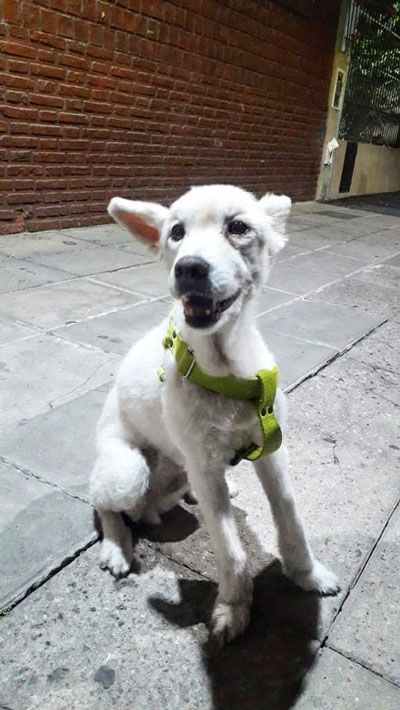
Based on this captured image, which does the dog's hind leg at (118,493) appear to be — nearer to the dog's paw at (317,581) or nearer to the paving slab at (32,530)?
the paving slab at (32,530)

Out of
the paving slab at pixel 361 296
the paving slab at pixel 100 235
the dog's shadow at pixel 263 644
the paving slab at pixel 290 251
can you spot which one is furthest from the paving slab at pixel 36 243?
the dog's shadow at pixel 263 644

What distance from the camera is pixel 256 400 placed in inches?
71.2

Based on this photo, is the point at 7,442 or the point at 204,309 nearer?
the point at 204,309

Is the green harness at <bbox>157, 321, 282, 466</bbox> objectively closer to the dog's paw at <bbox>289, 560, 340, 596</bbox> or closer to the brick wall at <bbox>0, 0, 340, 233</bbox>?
the dog's paw at <bbox>289, 560, 340, 596</bbox>

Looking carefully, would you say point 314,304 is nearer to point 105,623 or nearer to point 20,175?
point 20,175

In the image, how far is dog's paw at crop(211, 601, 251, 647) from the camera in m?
1.75

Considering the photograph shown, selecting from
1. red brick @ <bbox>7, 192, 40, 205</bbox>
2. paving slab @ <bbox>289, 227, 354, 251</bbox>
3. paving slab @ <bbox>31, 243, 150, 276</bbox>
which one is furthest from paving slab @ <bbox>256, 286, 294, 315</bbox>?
red brick @ <bbox>7, 192, 40, 205</bbox>

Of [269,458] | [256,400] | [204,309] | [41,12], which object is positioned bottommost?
[269,458]

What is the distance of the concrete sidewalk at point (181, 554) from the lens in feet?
5.32

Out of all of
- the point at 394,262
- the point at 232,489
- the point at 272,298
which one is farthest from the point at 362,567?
the point at 394,262

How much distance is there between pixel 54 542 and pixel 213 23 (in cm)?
793

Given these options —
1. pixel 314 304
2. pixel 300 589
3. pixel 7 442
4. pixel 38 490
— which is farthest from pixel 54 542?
pixel 314 304

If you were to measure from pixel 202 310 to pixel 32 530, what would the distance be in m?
1.07

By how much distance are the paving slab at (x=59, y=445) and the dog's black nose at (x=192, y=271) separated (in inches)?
44.0
